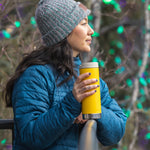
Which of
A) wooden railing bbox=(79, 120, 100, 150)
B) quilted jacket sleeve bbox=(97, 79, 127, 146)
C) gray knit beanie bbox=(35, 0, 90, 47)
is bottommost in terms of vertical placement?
quilted jacket sleeve bbox=(97, 79, 127, 146)

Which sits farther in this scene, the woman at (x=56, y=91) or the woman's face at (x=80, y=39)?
the woman's face at (x=80, y=39)

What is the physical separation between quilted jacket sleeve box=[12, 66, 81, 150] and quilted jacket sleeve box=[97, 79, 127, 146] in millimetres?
223

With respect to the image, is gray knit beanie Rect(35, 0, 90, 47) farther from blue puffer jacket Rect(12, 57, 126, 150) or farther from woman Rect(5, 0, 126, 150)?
blue puffer jacket Rect(12, 57, 126, 150)

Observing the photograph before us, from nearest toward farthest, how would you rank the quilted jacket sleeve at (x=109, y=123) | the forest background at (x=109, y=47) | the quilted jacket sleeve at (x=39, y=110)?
the quilted jacket sleeve at (x=39, y=110) → the quilted jacket sleeve at (x=109, y=123) → the forest background at (x=109, y=47)

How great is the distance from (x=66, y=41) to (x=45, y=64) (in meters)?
0.24

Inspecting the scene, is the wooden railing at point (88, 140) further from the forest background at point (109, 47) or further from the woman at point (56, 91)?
the forest background at point (109, 47)

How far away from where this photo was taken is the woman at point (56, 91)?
161cm

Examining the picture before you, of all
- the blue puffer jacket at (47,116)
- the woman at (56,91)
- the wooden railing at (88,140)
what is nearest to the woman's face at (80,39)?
the woman at (56,91)

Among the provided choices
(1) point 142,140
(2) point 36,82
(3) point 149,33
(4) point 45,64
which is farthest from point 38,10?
(1) point 142,140

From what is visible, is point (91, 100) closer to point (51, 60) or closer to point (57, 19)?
point (51, 60)

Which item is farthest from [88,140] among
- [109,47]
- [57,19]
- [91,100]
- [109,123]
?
[109,47]

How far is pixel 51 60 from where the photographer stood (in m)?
1.99

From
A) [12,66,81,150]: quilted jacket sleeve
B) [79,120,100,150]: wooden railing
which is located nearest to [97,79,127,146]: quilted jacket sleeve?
[12,66,81,150]: quilted jacket sleeve

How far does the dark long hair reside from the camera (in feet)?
6.30
